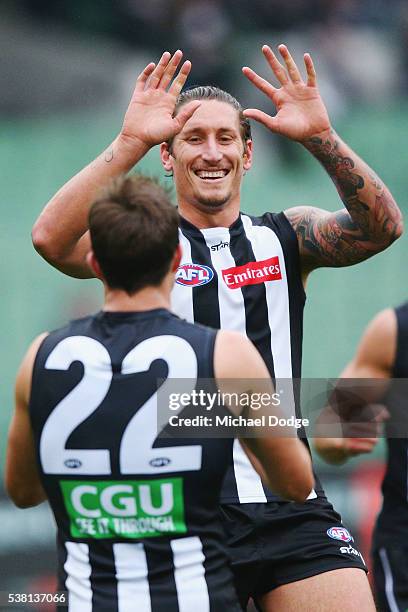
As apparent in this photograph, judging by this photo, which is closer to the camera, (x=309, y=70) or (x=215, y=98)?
(x=309, y=70)

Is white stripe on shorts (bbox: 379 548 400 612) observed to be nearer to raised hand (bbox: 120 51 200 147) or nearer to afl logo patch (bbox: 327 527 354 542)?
afl logo patch (bbox: 327 527 354 542)

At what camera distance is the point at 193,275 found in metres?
4.55

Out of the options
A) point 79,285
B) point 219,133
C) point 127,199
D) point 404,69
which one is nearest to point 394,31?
point 404,69

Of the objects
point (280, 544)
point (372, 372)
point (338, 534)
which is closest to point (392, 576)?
point (338, 534)

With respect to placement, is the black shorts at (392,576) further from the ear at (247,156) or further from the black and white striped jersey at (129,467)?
the ear at (247,156)

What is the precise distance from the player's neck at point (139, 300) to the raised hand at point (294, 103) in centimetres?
128

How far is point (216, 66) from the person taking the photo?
11789mm

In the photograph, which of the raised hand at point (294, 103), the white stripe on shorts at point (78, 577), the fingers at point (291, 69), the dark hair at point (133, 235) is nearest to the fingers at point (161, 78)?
the raised hand at point (294, 103)

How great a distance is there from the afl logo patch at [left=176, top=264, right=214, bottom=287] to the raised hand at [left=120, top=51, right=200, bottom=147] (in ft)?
1.85

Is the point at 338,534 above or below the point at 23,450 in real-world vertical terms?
below

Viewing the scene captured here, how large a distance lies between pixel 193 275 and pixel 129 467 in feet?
5.09

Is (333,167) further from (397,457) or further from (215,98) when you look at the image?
(397,457)

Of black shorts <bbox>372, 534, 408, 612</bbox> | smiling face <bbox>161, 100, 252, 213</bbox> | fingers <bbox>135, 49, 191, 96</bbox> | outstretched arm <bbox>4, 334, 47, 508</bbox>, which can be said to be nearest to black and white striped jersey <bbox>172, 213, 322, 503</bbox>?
smiling face <bbox>161, 100, 252, 213</bbox>

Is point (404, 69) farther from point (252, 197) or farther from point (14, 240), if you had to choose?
point (14, 240)
